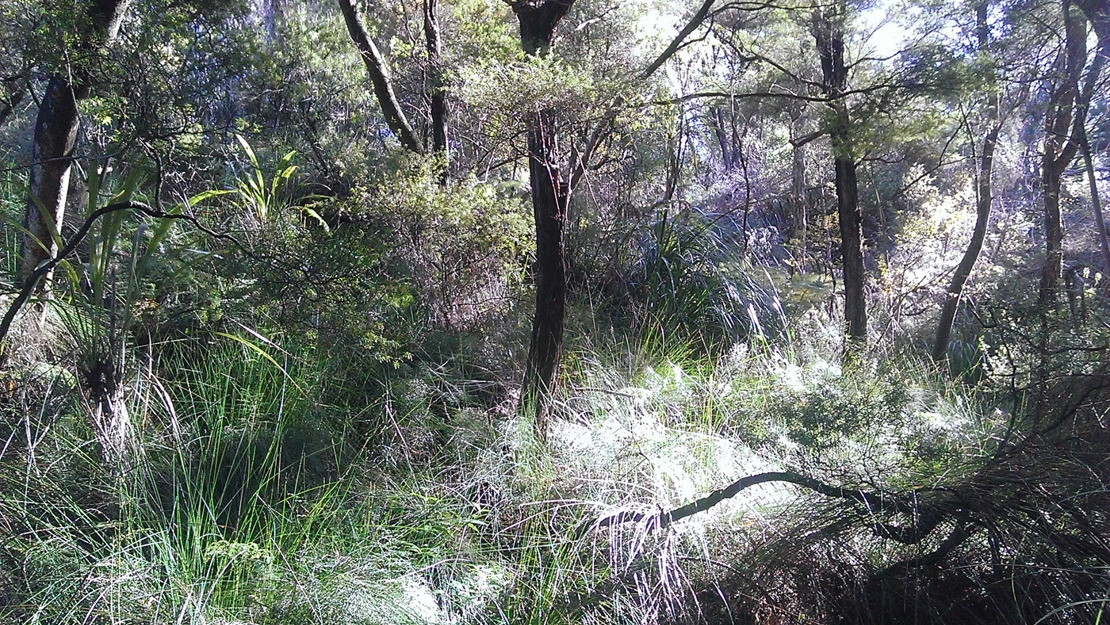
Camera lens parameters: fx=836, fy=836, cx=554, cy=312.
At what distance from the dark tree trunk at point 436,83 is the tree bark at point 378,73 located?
0.22 metres

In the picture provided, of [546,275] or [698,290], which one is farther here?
[698,290]

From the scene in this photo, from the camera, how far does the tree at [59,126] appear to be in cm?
428

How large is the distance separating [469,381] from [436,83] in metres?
3.15

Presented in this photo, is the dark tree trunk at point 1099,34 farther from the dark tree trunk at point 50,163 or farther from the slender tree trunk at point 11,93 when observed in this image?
the slender tree trunk at point 11,93

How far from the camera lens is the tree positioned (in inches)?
168

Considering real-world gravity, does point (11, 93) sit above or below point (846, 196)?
above

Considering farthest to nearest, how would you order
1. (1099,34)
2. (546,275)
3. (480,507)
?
(1099,34)
(546,275)
(480,507)

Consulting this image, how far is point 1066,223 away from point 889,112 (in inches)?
403

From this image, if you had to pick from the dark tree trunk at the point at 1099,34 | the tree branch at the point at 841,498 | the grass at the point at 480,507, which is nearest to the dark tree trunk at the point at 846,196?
the dark tree trunk at the point at 1099,34

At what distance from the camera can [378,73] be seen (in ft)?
24.3

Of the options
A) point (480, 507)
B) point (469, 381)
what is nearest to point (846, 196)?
point (469, 381)

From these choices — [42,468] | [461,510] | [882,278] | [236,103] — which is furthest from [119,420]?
[882,278]

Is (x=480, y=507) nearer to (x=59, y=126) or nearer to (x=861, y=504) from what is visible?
(x=861, y=504)

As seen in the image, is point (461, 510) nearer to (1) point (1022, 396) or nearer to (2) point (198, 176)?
(1) point (1022, 396)
